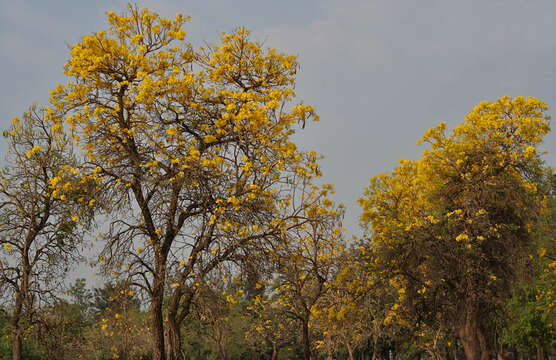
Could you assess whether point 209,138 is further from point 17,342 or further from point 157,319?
point 17,342

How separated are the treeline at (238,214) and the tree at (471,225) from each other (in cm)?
6

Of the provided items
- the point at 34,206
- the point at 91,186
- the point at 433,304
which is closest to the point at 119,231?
the point at 91,186

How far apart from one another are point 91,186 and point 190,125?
243 cm

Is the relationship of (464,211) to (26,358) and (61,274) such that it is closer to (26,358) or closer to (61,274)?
(61,274)

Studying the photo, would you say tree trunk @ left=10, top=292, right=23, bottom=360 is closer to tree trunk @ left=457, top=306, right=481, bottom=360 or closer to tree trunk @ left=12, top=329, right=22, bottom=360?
tree trunk @ left=12, top=329, right=22, bottom=360

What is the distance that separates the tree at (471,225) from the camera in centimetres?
1708

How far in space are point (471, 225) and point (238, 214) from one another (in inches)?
371

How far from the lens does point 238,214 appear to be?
1048 centimetres

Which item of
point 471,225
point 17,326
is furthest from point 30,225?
point 471,225

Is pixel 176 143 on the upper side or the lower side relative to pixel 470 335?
upper

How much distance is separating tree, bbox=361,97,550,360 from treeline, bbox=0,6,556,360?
2.5 inches

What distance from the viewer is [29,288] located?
16281 millimetres

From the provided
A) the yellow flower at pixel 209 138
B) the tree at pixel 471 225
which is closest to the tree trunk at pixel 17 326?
the yellow flower at pixel 209 138

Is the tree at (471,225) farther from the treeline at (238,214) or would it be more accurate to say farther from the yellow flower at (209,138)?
the yellow flower at (209,138)
